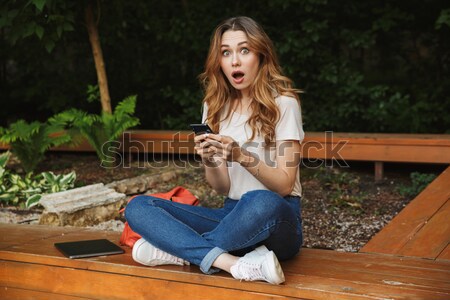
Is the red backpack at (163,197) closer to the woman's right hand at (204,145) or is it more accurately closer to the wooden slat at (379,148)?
the woman's right hand at (204,145)

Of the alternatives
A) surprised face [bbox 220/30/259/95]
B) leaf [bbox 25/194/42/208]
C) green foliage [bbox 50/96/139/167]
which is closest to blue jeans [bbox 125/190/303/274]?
surprised face [bbox 220/30/259/95]

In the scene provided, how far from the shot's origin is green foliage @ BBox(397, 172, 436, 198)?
5.54m

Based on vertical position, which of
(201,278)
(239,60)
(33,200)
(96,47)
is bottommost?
(33,200)

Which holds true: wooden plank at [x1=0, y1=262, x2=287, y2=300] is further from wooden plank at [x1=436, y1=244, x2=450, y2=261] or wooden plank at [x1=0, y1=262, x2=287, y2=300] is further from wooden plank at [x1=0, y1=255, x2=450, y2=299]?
wooden plank at [x1=436, y1=244, x2=450, y2=261]

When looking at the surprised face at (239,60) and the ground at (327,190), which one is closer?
the surprised face at (239,60)

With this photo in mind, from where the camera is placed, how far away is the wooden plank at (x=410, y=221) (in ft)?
10.7

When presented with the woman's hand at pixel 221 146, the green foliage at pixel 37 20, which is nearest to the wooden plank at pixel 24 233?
the woman's hand at pixel 221 146

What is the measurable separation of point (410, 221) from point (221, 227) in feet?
5.38

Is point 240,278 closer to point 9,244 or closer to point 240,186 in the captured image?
Answer: point 240,186

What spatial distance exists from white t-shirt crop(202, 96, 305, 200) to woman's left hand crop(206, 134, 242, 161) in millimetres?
295

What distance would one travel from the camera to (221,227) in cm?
266

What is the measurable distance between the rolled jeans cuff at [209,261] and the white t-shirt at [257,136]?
42 centimetres

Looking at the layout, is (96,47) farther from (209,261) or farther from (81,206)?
(209,261)

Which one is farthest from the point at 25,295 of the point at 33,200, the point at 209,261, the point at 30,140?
the point at 30,140
